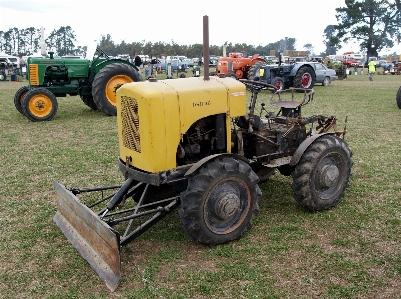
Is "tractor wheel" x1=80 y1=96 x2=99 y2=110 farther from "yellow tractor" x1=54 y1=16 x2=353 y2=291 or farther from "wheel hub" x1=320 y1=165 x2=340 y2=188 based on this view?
"wheel hub" x1=320 y1=165 x2=340 y2=188

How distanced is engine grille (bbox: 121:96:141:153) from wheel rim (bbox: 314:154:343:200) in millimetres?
2116

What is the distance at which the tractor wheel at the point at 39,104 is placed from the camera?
35.9 feet

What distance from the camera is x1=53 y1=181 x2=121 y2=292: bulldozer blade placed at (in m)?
3.46

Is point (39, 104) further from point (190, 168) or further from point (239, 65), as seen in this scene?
point (239, 65)

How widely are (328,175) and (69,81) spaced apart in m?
9.60

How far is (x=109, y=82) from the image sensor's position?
1149 centimetres

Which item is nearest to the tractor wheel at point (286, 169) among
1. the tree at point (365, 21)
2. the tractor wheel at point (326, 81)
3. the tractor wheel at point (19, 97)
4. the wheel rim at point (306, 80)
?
the tractor wheel at point (19, 97)

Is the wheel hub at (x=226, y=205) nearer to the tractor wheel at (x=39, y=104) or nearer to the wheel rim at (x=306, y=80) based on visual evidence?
the tractor wheel at (x=39, y=104)

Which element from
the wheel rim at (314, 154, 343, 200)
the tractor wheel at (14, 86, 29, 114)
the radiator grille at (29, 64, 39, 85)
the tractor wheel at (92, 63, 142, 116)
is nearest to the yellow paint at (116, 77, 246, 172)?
the wheel rim at (314, 154, 343, 200)

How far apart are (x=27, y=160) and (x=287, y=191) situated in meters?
4.57

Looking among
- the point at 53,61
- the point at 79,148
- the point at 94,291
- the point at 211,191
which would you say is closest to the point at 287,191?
the point at 211,191

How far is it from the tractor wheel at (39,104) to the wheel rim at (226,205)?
27.7 feet

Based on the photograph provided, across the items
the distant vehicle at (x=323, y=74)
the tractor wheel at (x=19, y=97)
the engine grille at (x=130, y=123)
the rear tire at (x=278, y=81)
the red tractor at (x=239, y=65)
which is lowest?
the engine grille at (x=130, y=123)

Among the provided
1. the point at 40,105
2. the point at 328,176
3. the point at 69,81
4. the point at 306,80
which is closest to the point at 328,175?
the point at 328,176
